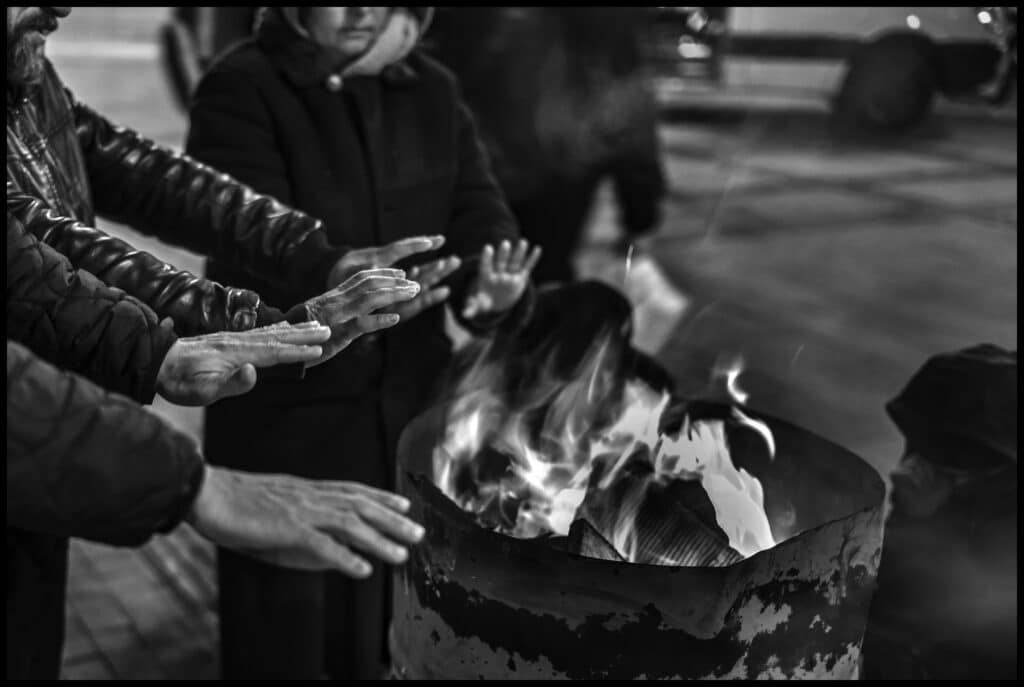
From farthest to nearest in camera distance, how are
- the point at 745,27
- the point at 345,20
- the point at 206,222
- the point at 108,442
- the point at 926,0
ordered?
the point at 745,27 → the point at 926,0 → the point at 345,20 → the point at 206,222 → the point at 108,442

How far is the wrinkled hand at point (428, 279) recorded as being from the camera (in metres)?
1.63

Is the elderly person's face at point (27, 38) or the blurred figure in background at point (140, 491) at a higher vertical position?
the elderly person's face at point (27, 38)

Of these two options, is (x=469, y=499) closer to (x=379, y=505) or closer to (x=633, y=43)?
(x=379, y=505)

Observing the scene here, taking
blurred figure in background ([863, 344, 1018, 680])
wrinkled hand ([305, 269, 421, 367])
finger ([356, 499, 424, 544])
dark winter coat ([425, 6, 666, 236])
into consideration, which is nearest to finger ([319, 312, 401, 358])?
wrinkled hand ([305, 269, 421, 367])

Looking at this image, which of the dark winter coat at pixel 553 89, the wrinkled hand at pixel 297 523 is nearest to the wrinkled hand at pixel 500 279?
the wrinkled hand at pixel 297 523

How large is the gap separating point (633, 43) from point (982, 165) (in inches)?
130

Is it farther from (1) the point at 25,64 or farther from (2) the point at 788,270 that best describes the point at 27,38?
(2) the point at 788,270

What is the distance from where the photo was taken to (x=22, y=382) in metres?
1.00

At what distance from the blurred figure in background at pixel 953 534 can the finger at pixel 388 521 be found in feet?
4.41

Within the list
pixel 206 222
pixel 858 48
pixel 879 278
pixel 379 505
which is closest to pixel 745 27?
pixel 879 278

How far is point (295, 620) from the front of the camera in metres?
2.19

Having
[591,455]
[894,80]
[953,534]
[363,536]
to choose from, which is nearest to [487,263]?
[591,455]

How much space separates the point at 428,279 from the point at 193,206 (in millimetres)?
354

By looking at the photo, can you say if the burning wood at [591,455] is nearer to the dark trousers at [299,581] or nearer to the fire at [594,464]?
the fire at [594,464]
